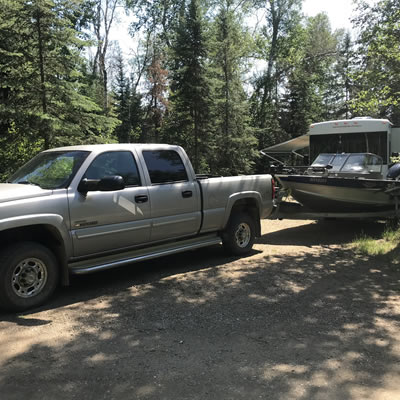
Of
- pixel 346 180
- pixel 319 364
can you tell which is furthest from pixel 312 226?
pixel 319 364

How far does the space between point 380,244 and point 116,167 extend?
5.76 meters

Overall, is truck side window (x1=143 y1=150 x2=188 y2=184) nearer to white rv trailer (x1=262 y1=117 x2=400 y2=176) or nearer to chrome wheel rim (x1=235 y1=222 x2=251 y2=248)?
chrome wheel rim (x1=235 y1=222 x2=251 y2=248)

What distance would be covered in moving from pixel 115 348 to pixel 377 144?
9.72 metres

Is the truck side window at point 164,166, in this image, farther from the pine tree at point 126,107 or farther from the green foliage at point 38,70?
the pine tree at point 126,107

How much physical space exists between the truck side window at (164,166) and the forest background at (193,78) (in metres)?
4.88

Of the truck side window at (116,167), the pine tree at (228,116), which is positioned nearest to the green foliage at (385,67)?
the truck side window at (116,167)

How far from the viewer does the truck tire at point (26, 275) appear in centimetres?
442

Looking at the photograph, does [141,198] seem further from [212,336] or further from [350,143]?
[350,143]

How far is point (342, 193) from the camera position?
9.07 metres

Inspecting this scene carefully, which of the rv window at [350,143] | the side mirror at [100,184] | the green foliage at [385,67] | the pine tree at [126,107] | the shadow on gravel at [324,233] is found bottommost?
the shadow on gravel at [324,233]

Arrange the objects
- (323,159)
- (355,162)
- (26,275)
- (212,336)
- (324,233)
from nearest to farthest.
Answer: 1. (212,336)
2. (26,275)
3. (324,233)
4. (355,162)
5. (323,159)

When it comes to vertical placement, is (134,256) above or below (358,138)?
below

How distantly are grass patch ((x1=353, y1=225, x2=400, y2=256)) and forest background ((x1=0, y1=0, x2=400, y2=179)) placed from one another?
3109 millimetres

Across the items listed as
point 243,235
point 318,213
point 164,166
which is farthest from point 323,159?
point 164,166
